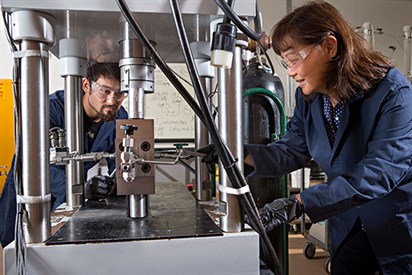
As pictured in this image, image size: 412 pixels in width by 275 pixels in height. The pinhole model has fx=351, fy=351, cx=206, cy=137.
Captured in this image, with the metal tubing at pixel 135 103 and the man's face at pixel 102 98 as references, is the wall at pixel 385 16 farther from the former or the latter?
the metal tubing at pixel 135 103

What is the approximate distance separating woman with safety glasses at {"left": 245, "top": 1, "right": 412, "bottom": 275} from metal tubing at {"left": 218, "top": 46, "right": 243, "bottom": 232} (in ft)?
0.76

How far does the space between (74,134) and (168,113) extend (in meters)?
2.32

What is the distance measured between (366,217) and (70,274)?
2.73 ft

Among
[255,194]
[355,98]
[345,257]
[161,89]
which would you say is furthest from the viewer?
[161,89]

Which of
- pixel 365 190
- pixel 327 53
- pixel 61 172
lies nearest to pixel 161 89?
pixel 61 172

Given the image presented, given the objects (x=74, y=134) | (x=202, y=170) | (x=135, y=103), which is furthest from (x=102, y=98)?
(x=135, y=103)

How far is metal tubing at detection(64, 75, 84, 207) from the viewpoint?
3.13ft

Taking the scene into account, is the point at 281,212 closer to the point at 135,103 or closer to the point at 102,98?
the point at 135,103

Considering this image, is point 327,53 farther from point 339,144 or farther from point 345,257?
point 345,257

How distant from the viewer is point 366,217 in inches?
40.8

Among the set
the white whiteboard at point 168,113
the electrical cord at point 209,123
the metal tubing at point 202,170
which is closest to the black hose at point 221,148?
the electrical cord at point 209,123

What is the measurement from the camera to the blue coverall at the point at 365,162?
33.8 inches

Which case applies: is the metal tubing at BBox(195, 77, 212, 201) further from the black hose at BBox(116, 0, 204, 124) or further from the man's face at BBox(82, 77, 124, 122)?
the black hose at BBox(116, 0, 204, 124)

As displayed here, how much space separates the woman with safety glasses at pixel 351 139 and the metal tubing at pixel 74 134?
49 cm
